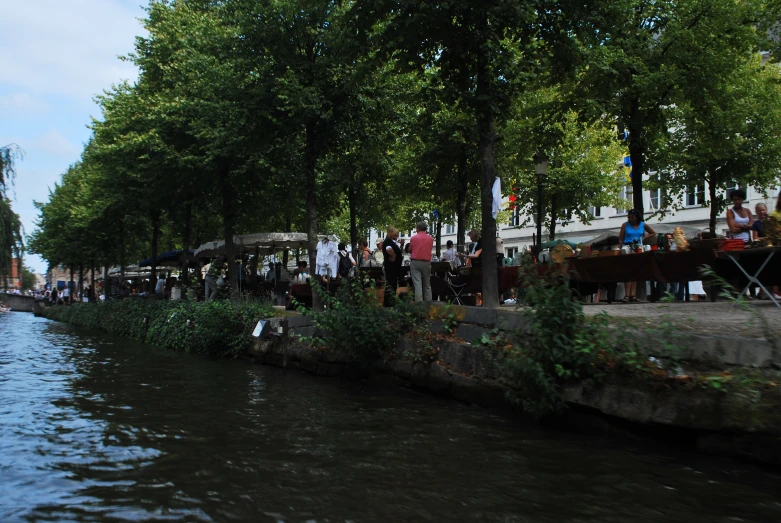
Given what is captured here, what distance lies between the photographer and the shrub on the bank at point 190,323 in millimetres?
17500

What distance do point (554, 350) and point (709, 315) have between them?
2.58 m

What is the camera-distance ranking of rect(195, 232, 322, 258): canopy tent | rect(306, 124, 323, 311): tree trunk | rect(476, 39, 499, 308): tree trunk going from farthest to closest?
rect(195, 232, 322, 258): canopy tent < rect(306, 124, 323, 311): tree trunk < rect(476, 39, 499, 308): tree trunk

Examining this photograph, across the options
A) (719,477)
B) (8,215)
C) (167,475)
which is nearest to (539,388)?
(719,477)

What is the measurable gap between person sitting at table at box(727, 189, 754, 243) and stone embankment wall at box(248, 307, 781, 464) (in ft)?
13.7

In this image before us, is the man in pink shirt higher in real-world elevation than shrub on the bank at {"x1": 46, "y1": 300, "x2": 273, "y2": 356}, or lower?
higher

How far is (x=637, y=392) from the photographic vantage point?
759cm

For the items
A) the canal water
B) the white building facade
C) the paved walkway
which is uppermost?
the white building facade

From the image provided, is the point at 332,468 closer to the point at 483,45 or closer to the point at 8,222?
the point at 483,45

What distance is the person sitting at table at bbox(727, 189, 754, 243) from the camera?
11.3m

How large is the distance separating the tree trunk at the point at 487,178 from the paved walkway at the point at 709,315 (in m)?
1.62

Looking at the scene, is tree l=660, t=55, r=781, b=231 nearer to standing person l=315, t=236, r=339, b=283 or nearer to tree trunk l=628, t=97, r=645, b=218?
tree trunk l=628, t=97, r=645, b=218

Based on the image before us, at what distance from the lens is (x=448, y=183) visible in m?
22.2

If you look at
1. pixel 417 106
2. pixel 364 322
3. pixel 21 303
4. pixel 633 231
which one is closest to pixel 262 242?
pixel 417 106

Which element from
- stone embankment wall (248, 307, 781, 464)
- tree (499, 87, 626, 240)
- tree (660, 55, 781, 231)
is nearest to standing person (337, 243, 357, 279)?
stone embankment wall (248, 307, 781, 464)
